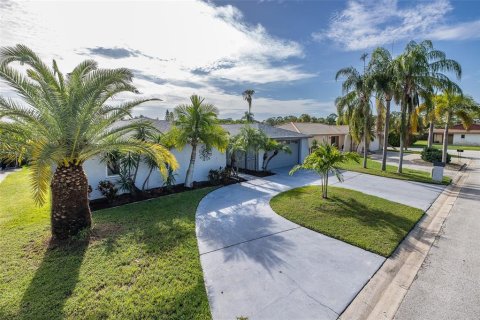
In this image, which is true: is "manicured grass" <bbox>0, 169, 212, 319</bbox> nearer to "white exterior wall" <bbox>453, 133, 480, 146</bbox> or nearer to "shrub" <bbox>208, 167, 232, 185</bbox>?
"shrub" <bbox>208, 167, 232, 185</bbox>

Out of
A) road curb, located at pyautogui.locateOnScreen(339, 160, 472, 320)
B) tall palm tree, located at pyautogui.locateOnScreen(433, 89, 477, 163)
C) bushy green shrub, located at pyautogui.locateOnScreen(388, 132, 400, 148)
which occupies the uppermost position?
tall palm tree, located at pyautogui.locateOnScreen(433, 89, 477, 163)

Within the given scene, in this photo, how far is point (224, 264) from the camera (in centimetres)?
555

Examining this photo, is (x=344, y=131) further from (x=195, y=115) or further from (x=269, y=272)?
(x=269, y=272)

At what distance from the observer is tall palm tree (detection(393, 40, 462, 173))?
14.2 m

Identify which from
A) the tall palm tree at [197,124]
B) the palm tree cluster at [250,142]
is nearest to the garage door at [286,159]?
the palm tree cluster at [250,142]

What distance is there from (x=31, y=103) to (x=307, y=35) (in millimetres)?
13767

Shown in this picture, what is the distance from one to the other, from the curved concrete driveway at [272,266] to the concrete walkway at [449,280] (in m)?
0.91

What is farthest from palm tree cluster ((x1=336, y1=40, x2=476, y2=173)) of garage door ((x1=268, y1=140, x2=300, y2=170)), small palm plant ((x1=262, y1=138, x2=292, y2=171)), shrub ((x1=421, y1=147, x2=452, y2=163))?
small palm plant ((x1=262, y1=138, x2=292, y2=171))

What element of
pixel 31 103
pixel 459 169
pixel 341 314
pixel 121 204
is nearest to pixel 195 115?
pixel 121 204

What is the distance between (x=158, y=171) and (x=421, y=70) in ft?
55.7

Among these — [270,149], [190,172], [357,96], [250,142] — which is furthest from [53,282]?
[357,96]

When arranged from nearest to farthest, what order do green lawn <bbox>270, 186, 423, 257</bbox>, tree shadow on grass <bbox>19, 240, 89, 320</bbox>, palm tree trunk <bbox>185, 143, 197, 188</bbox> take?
tree shadow on grass <bbox>19, 240, 89, 320</bbox>, green lawn <bbox>270, 186, 423, 257</bbox>, palm tree trunk <bbox>185, 143, 197, 188</bbox>

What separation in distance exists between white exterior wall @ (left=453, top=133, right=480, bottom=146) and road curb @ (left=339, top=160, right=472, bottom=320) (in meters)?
50.6

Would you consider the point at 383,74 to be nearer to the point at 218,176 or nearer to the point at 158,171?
the point at 218,176
